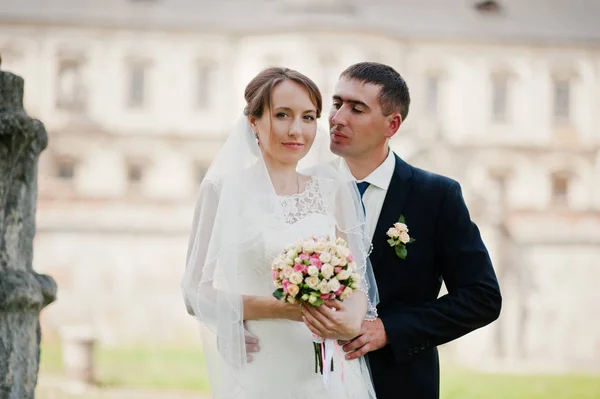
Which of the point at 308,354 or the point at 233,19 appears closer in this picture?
the point at 308,354

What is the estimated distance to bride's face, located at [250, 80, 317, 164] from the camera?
2.87 meters

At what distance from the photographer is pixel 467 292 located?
2.99 metres

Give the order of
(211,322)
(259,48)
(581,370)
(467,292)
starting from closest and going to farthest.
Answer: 1. (211,322)
2. (467,292)
3. (581,370)
4. (259,48)

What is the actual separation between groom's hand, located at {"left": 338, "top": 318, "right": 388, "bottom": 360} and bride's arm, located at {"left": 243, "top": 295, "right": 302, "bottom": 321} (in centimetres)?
21

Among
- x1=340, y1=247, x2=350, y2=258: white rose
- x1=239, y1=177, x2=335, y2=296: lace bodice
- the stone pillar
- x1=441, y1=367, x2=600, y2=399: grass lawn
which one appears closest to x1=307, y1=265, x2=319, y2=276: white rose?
x1=340, y1=247, x2=350, y2=258: white rose

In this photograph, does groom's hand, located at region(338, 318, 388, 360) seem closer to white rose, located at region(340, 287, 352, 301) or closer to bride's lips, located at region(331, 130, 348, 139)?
white rose, located at region(340, 287, 352, 301)

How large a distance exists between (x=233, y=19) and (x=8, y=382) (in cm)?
2719

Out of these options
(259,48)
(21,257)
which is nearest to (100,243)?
(259,48)

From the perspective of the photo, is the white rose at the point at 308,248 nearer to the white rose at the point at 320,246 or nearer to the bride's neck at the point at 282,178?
the white rose at the point at 320,246

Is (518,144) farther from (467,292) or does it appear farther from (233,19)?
(467,292)

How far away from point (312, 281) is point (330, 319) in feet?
0.47

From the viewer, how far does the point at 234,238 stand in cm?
282

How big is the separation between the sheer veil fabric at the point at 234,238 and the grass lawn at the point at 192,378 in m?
Result: 11.9

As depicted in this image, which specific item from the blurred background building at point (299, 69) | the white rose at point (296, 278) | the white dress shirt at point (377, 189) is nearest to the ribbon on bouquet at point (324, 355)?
the white rose at point (296, 278)
